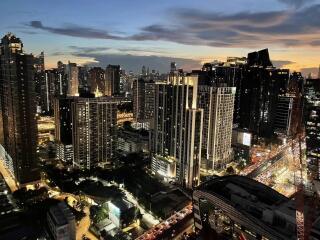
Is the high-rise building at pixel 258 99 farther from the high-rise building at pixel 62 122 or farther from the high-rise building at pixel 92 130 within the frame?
the high-rise building at pixel 62 122

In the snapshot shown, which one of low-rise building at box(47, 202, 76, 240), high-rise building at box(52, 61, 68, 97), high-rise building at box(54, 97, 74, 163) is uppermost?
high-rise building at box(52, 61, 68, 97)

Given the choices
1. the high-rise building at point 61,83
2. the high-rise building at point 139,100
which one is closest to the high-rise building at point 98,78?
the high-rise building at point 61,83

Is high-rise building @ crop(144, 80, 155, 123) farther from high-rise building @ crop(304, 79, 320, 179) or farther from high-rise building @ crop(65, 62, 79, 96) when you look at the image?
A: high-rise building @ crop(304, 79, 320, 179)

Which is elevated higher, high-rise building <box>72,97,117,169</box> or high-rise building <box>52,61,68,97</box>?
high-rise building <box>52,61,68,97</box>

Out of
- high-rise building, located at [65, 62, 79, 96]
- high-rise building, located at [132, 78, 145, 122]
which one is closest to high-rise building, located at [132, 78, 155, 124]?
high-rise building, located at [132, 78, 145, 122]

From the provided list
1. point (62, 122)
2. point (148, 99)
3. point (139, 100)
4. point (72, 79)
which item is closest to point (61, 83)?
point (72, 79)

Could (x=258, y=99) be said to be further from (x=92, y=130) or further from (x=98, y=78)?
(x=98, y=78)
